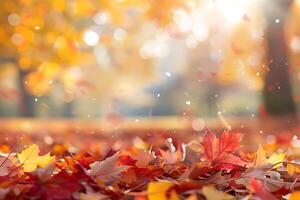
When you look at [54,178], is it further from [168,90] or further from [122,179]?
[168,90]

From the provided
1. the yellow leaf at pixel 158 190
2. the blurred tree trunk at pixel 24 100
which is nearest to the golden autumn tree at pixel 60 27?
the yellow leaf at pixel 158 190

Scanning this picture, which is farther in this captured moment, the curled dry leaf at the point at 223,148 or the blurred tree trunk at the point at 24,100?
the blurred tree trunk at the point at 24,100

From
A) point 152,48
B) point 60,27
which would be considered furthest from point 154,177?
point 152,48

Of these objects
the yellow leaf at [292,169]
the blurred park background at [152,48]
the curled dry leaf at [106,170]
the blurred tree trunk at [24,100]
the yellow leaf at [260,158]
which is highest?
the curled dry leaf at [106,170]

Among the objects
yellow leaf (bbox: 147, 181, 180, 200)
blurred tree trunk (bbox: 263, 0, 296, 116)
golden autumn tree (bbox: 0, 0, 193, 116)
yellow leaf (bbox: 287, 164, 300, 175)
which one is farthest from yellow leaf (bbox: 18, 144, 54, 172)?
blurred tree trunk (bbox: 263, 0, 296, 116)

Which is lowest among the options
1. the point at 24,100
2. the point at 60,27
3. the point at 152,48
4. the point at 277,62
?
the point at 24,100

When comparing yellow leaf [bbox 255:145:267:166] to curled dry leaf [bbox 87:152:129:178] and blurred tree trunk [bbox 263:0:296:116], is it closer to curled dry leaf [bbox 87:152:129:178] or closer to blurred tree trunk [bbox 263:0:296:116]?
curled dry leaf [bbox 87:152:129:178]

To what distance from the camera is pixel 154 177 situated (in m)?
1.67

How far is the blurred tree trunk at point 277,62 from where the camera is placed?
9.52 metres

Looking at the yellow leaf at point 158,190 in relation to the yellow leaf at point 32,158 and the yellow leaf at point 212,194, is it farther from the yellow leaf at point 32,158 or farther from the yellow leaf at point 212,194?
the yellow leaf at point 32,158

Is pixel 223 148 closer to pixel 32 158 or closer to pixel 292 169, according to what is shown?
pixel 292 169

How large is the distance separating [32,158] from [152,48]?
912 inches

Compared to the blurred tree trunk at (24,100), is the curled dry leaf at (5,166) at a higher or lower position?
higher

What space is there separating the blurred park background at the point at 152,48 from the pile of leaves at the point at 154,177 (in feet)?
1.55
